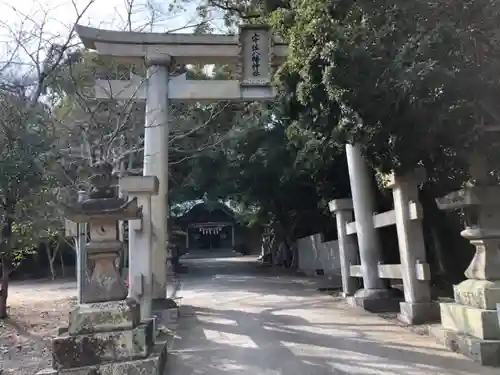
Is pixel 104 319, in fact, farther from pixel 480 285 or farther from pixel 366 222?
pixel 366 222

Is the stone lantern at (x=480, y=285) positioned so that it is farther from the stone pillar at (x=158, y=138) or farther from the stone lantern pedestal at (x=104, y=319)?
the stone pillar at (x=158, y=138)

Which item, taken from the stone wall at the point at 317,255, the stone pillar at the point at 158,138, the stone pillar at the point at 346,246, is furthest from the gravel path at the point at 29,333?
the stone wall at the point at 317,255

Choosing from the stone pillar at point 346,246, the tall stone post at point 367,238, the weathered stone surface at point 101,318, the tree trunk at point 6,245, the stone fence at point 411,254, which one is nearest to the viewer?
the weathered stone surface at point 101,318

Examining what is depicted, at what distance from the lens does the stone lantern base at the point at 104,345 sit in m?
4.99

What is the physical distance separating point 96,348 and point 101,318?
296 mm

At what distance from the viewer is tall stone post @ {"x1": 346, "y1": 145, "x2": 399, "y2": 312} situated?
31.4 ft

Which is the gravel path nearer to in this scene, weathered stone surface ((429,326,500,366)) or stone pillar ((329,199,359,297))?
weathered stone surface ((429,326,500,366))

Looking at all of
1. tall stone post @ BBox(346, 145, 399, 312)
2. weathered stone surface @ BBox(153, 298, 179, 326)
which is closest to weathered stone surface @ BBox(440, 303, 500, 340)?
tall stone post @ BBox(346, 145, 399, 312)

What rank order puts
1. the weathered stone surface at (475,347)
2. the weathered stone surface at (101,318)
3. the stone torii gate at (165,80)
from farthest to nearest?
the stone torii gate at (165,80)
the weathered stone surface at (475,347)
the weathered stone surface at (101,318)

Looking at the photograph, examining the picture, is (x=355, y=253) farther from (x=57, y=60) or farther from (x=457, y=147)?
(x=57, y=60)

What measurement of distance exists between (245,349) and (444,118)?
152 inches

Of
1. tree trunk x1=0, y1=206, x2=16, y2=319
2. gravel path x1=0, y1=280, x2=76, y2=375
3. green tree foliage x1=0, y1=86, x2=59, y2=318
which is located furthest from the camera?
tree trunk x1=0, y1=206, x2=16, y2=319

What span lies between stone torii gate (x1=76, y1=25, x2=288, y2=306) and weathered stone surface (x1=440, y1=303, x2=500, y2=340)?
521cm

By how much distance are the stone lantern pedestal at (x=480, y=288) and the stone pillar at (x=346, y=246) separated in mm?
5057
